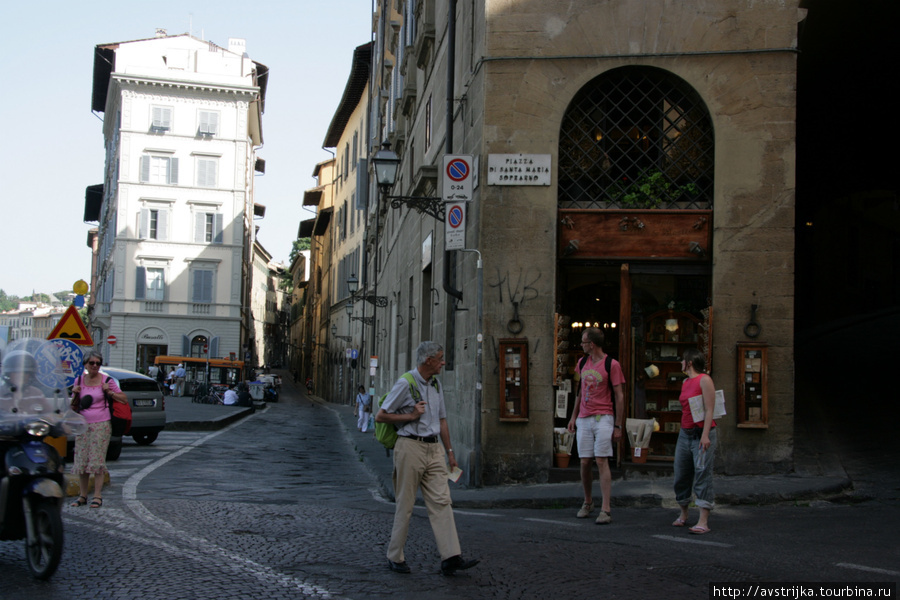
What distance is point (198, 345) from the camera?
56.5m

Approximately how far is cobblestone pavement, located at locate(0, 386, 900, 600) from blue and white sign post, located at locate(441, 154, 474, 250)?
3.45 meters

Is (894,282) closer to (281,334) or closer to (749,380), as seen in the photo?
(749,380)

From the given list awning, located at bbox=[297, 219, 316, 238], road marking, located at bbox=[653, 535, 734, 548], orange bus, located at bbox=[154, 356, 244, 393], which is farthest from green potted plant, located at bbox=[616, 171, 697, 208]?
awning, located at bbox=[297, 219, 316, 238]

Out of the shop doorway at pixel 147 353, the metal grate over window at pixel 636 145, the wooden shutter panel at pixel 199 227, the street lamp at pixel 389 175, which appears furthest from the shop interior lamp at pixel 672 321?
the wooden shutter panel at pixel 199 227

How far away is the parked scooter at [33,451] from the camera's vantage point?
5973mm

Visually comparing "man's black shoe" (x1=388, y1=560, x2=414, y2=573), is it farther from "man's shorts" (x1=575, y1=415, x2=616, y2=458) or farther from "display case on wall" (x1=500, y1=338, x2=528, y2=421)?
"display case on wall" (x1=500, y1=338, x2=528, y2=421)

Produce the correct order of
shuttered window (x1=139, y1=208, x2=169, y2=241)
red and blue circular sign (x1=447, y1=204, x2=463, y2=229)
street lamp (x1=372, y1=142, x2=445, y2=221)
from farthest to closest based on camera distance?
shuttered window (x1=139, y1=208, x2=169, y2=241) < street lamp (x1=372, y1=142, x2=445, y2=221) < red and blue circular sign (x1=447, y1=204, x2=463, y2=229)

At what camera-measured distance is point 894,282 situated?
29.2 metres

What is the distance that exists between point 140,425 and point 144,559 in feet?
38.6

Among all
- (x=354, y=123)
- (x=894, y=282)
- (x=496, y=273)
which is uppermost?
(x=354, y=123)

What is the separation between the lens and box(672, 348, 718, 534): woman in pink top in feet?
26.5

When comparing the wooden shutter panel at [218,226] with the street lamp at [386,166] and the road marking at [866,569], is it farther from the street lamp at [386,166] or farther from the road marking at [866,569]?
the road marking at [866,569]

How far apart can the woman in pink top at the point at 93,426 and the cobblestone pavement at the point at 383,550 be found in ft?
1.51

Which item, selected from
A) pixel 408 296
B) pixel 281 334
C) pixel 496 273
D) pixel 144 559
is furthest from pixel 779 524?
pixel 281 334
